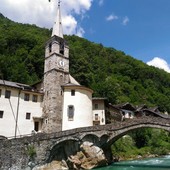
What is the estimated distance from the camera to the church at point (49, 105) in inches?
1564

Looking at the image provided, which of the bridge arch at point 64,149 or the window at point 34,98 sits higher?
the window at point 34,98

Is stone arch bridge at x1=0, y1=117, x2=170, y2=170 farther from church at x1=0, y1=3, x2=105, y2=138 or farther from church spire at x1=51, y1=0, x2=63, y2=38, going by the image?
church spire at x1=51, y1=0, x2=63, y2=38

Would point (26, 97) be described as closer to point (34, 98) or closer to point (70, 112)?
point (34, 98)

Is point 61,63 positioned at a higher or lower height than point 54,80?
higher

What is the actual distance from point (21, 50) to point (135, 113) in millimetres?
33506

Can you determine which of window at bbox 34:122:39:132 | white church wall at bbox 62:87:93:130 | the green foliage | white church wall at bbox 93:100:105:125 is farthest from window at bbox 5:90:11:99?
the green foliage

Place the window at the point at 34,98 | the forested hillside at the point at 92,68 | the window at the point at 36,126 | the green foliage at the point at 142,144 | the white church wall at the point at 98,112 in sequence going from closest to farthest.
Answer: the window at the point at 36,126
the window at the point at 34,98
the green foliage at the point at 142,144
the white church wall at the point at 98,112
the forested hillside at the point at 92,68

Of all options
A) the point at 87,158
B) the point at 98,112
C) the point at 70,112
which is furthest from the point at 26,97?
the point at 87,158

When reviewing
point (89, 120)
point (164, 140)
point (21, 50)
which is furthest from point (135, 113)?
point (21, 50)

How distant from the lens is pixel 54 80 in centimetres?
Result: 4375

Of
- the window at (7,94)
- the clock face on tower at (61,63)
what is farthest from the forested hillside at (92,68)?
the window at (7,94)

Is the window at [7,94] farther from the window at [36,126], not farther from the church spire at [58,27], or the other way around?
the church spire at [58,27]

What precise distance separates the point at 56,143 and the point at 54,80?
1308cm

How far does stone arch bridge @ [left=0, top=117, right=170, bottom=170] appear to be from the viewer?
31984 millimetres
